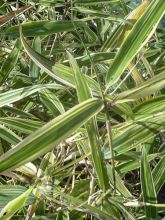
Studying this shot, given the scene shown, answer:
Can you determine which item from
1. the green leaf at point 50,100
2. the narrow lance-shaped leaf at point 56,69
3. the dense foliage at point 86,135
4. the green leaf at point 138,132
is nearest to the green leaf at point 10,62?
the dense foliage at point 86,135

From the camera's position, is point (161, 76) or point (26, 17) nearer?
point (161, 76)

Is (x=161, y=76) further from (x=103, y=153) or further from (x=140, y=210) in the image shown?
(x=140, y=210)

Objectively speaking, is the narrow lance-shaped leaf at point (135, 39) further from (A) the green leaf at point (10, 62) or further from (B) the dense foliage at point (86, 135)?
(A) the green leaf at point (10, 62)

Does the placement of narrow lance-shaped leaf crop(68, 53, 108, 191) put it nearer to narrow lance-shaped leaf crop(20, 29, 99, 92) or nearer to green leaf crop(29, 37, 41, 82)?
narrow lance-shaped leaf crop(20, 29, 99, 92)

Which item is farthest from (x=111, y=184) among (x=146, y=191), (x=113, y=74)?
(x=113, y=74)

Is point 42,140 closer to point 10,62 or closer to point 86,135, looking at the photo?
point 86,135
